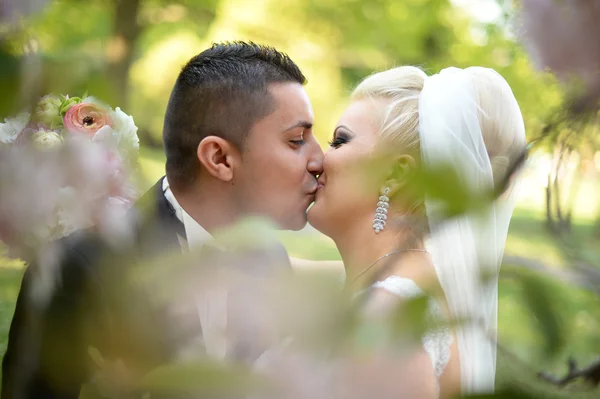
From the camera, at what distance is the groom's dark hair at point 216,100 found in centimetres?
216

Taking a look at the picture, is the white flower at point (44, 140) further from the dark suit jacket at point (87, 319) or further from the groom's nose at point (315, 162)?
the groom's nose at point (315, 162)

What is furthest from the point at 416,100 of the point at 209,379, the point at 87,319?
the point at 209,379

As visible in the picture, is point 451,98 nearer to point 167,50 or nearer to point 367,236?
point 367,236

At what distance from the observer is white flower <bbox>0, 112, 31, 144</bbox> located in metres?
0.43

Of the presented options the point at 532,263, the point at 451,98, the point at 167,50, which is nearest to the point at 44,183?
the point at 532,263

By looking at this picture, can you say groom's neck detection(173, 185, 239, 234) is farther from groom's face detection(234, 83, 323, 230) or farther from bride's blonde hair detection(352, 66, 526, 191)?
bride's blonde hair detection(352, 66, 526, 191)

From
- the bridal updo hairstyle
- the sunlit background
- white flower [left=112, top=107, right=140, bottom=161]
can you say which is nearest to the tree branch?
the sunlit background

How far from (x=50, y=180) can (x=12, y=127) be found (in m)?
0.05

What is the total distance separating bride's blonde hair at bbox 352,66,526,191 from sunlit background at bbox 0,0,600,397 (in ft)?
0.43

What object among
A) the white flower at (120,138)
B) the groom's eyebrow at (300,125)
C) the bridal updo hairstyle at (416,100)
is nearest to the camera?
the white flower at (120,138)

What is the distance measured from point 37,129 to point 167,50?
19.1 ft

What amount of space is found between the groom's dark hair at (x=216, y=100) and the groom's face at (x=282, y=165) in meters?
0.04

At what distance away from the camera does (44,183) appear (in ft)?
1.51

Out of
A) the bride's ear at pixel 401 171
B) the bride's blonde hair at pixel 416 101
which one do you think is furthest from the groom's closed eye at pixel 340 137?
the bride's ear at pixel 401 171
